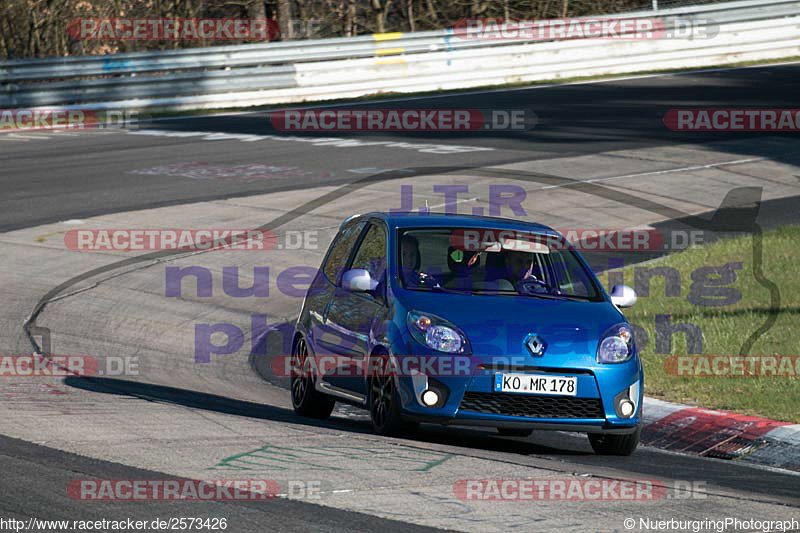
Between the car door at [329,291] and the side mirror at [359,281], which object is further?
the car door at [329,291]

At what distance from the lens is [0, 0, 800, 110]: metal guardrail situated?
27797 millimetres

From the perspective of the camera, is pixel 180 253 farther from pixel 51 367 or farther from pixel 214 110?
pixel 214 110

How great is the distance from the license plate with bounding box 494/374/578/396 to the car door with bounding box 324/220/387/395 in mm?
A: 1083

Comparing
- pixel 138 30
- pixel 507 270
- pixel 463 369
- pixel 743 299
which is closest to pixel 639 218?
pixel 743 299

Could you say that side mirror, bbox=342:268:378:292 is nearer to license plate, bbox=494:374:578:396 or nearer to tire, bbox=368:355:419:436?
tire, bbox=368:355:419:436

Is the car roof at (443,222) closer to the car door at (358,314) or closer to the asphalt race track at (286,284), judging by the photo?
the car door at (358,314)

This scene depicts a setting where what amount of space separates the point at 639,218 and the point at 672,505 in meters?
12.9

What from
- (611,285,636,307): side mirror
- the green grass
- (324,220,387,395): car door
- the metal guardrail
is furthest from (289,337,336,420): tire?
the metal guardrail

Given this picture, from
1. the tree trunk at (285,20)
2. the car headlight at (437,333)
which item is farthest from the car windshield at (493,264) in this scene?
the tree trunk at (285,20)

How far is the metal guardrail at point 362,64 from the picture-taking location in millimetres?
27797

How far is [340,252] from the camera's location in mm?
10086

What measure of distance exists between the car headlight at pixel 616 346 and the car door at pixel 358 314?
148cm

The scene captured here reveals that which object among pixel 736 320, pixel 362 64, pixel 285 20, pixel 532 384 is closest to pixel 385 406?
pixel 532 384

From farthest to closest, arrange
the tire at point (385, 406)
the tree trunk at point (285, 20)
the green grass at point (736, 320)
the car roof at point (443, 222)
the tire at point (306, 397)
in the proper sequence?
the tree trunk at point (285, 20)
the green grass at point (736, 320)
the tire at point (306, 397)
the car roof at point (443, 222)
the tire at point (385, 406)
